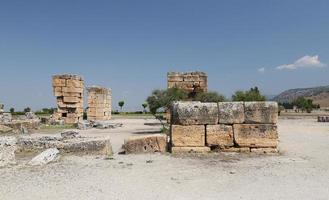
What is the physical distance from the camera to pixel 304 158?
10.0m

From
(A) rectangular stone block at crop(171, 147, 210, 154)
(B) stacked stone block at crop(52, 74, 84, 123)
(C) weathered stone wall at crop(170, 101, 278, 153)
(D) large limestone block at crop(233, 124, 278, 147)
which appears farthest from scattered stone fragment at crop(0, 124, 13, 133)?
(D) large limestone block at crop(233, 124, 278, 147)

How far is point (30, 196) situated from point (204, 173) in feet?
12.0

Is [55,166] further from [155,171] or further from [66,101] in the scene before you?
[66,101]

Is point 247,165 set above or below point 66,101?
below

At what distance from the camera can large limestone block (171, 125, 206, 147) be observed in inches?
433

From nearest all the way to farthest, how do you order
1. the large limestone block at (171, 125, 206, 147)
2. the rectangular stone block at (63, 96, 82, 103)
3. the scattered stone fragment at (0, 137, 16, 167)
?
the scattered stone fragment at (0, 137, 16, 167) < the large limestone block at (171, 125, 206, 147) < the rectangular stone block at (63, 96, 82, 103)

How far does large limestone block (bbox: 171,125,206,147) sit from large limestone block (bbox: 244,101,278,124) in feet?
4.93

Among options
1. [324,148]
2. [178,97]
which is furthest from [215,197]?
[178,97]

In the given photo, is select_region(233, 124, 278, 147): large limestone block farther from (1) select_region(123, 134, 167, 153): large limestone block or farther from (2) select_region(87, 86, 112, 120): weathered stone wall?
(2) select_region(87, 86, 112, 120): weathered stone wall

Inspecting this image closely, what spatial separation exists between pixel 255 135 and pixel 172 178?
459cm

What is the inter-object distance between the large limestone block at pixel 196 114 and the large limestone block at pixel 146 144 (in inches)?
30.4

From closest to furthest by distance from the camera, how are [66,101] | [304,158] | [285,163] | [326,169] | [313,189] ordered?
[313,189] < [326,169] < [285,163] < [304,158] < [66,101]

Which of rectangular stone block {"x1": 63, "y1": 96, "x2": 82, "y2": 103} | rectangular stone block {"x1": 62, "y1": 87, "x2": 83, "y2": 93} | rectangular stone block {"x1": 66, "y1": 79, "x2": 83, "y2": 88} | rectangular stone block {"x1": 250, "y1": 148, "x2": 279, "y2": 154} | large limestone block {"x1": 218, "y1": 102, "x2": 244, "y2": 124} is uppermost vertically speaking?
rectangular stone block {"x1": 66, "y1": 79, "x2": 83, "y2": 88}

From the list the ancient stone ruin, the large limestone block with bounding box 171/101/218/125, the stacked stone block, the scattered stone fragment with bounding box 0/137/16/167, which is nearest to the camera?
the scattered stone fragment with bounding box 0/137/16/167
